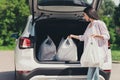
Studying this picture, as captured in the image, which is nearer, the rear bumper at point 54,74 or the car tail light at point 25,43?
the rear bumper at point 54,74

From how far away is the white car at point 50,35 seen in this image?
734 cm

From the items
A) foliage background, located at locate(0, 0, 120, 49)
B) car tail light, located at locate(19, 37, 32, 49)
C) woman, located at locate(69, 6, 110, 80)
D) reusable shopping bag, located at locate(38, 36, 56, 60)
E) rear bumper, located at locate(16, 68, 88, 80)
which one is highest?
woman, located at locate(69, 6, 110, 80)

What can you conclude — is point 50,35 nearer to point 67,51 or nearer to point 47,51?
point 47,51

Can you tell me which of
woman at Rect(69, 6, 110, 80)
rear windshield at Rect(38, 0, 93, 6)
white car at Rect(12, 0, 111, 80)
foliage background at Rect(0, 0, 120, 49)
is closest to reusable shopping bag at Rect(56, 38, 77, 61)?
white car at Rect(12, 0, 111, 80)

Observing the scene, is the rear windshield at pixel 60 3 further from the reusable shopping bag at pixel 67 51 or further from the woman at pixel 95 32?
the woman at pixel 95 32

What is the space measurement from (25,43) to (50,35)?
1.21m

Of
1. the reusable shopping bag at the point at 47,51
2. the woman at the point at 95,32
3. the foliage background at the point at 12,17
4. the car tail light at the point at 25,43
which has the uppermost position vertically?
the woman at the point at 95,32

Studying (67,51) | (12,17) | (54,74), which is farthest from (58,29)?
(12,17)

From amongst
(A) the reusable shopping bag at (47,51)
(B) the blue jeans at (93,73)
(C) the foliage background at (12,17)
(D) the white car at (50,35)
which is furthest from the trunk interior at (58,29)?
(C) the foliage background at (12,17)

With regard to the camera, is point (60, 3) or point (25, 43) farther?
point (60, 3)

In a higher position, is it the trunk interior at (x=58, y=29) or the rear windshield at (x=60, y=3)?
the rear windshield at (x=60, y=3)

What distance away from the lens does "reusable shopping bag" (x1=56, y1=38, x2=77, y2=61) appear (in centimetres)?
762

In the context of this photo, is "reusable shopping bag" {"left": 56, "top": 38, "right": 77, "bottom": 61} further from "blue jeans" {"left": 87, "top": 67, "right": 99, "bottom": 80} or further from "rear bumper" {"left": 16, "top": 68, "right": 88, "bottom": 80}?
"blue jeans" {"left": 87, "top": 67, "right": 99, "bottom": 80}

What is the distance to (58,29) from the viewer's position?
8.66 meters
